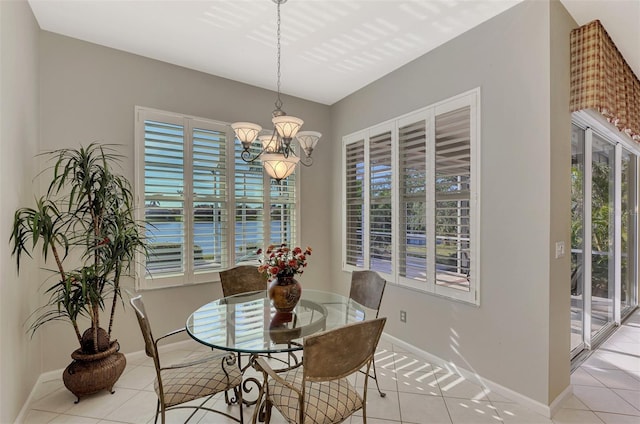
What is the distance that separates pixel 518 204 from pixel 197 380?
250 centimetres

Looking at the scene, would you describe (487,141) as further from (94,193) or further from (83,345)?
(83,345)

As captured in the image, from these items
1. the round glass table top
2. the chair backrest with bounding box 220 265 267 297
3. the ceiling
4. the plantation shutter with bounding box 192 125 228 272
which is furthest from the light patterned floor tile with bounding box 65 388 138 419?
the ceiling

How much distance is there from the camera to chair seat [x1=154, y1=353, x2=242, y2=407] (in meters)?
1.66

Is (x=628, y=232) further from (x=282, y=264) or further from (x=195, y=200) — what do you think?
(x=195, y=200)

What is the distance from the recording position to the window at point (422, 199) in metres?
2.55

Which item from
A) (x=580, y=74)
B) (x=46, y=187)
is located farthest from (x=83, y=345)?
(x=580, y=74)

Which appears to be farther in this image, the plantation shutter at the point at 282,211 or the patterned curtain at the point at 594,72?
the plantation shutter at the point at 282,211

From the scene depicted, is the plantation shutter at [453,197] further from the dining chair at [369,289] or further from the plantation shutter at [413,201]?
the dining chair at [369,289]

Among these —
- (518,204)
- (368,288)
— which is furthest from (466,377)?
(518,204)

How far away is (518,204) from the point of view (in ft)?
7.28

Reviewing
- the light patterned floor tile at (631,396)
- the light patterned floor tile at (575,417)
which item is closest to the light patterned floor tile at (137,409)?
the light patterned floor tile at (575,417)

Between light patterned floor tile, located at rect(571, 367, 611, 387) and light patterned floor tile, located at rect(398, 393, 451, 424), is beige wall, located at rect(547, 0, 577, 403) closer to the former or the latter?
light patterned floor tile, located at rect(571, 367, 611, 387)

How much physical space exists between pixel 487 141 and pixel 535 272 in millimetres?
1062

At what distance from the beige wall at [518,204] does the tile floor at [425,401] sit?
184 mm
